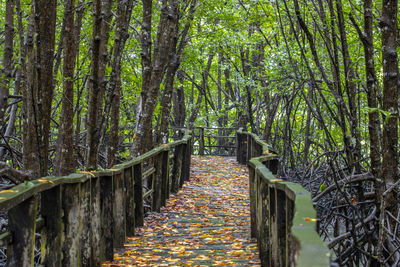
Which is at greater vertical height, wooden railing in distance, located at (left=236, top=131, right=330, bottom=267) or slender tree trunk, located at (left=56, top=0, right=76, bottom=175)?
slender tree trunk, located at (left=56, top=0, right=76, bottom=175)

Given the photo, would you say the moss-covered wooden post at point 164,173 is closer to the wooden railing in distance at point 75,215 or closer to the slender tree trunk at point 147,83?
the slender tree trunk at point 147,83

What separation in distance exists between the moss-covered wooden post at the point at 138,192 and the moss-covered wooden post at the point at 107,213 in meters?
1.61

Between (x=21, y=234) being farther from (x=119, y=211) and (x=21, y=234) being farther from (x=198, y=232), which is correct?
(x=198, y=232)

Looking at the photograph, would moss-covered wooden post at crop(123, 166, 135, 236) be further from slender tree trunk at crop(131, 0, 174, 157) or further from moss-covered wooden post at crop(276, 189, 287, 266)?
moss-covered wooden post at crop(276, 189, 287, 266)

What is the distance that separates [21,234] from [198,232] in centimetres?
509

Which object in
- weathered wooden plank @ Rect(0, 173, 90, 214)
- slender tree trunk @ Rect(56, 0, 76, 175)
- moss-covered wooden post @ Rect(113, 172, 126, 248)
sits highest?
slender tree trunk @ Rect(56, 0, 76, 175)

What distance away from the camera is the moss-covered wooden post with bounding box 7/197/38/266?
3285mm

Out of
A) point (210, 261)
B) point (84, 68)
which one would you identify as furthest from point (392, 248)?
point (84, 68)

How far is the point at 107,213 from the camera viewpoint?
605cm

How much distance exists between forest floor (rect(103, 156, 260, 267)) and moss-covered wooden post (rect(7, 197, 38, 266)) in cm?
258

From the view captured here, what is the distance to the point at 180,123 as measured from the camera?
24.6 metres

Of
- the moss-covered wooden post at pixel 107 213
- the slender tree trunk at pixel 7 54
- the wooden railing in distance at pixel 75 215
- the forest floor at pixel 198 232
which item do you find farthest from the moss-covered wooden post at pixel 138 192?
the slender tree trunk at pixel 7 54

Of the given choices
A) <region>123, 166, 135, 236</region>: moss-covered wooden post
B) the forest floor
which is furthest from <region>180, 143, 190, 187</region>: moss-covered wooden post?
<region>123, 166, 135, 236</region>: moss-covered wooden post

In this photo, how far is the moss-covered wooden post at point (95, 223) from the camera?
5.26 m
